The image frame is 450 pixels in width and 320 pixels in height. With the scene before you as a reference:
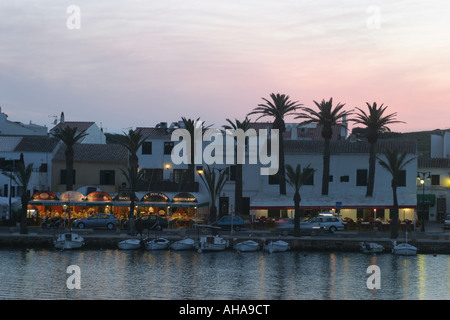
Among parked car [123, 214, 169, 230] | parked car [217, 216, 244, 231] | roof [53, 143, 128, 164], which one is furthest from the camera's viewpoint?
roof [53, 143, 128, 164]

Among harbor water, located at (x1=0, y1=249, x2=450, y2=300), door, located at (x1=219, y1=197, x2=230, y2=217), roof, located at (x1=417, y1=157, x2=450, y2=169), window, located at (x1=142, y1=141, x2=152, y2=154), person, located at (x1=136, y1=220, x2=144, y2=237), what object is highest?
window, located at (x1=142, y1=141, x2=152, y2=154)

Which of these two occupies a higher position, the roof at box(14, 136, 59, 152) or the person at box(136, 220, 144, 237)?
the roof at box(14, 136, 59, 152)

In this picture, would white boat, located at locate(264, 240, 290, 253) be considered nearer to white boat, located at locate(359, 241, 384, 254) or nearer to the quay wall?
the quay wall

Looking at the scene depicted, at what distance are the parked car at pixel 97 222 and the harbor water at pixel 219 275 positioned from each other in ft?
26.6

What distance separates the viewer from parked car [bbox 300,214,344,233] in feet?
251

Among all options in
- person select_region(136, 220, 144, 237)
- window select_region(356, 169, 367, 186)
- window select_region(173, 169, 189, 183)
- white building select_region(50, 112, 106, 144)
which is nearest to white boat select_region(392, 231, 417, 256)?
window select_region(356, 169, 367, 186)

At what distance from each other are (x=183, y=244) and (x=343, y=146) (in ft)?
85.9

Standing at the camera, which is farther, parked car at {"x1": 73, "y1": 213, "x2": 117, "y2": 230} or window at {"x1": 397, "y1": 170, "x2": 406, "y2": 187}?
window at {"x1": 397, "y1": 170, "x2": 406, "y2": 187}

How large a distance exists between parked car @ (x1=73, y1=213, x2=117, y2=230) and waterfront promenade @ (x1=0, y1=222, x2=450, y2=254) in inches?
88.4

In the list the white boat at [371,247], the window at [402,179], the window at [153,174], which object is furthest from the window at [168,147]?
the white boat at [371,247]

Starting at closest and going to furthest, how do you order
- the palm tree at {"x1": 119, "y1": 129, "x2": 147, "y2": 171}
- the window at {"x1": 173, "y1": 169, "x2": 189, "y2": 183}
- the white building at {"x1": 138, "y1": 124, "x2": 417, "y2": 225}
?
the white building at {"x1": 138, "y1": 124, "x2": 417, "y2": 225} → the palm tree at {"x1": 119, "y1": 129, "x2": 147, "y2": 171} → the window at {"x1": 173, "y1": 169, "x2": 189, "y2": 183}

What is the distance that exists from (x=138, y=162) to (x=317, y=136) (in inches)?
1412

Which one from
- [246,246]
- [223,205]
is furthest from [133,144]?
[246,246]

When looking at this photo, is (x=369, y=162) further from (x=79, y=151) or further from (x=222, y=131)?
(x=79, y=151)
